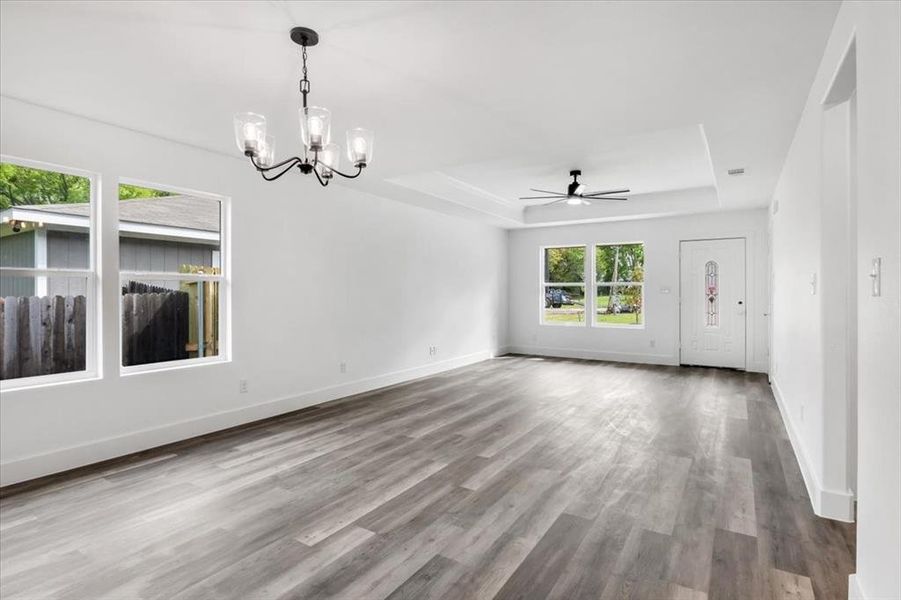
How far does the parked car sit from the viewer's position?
30.0ft

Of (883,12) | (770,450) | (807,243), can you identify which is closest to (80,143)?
(883,12)

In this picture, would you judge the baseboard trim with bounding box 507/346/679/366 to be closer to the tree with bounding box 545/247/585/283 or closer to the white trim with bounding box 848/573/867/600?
the tree with bounding box 545/247/585/283

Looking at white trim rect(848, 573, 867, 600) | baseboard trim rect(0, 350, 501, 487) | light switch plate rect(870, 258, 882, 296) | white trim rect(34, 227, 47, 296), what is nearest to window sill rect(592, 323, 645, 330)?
baseboard trim rect(0, 350, 501, 487)

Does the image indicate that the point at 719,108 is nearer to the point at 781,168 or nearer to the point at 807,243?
the point at 807,243

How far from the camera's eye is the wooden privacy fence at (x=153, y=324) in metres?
3.88

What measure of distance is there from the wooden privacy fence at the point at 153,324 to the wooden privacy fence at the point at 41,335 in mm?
317

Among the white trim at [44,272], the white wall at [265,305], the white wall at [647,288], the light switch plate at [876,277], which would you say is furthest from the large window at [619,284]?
the white trim at [44,272]

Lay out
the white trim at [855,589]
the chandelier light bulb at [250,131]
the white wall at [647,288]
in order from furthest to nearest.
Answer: the white wall at [647,288], the chandelier light bulb at [250,131], the white trim at [855,589]

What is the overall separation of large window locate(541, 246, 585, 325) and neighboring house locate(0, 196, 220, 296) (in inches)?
256

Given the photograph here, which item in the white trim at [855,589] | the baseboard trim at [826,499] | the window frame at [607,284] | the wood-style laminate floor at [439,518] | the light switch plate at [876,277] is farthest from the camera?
the window frame at [607,284]

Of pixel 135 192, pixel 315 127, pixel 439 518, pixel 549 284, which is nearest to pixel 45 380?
pixel 135 192

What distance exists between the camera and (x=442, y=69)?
279cm

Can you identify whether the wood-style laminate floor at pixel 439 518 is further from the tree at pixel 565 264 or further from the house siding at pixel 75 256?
the tree at pixel 565 264

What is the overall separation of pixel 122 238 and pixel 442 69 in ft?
9.72
